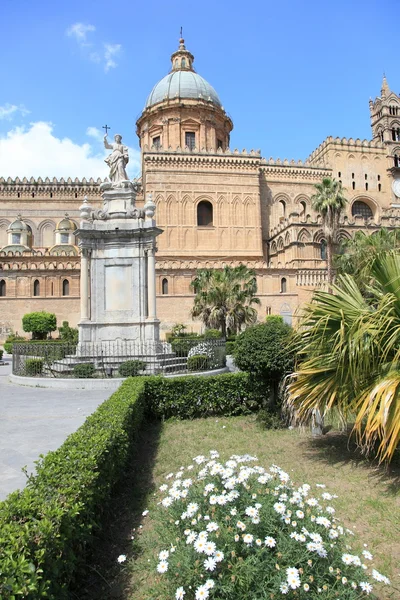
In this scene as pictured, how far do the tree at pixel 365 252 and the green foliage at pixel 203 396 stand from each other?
2.88m

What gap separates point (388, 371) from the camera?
17.6 feet

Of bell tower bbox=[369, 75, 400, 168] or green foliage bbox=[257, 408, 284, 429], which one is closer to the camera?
green foliage bbox=[257, 408, 284, 429]

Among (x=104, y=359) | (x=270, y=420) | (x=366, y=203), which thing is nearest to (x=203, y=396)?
(x=270, y=420)

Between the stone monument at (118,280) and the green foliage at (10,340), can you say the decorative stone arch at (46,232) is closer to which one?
the green foliage at (10,340)

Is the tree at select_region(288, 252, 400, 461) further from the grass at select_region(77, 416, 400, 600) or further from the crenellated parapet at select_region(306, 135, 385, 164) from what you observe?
the crenellated parapet at select_region(306, 135, 385, 164)

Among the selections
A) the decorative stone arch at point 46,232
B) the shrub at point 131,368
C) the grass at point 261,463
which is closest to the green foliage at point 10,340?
the decorative stone arch at point 46,232

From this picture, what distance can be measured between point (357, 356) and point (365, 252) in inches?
302

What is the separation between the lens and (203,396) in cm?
899

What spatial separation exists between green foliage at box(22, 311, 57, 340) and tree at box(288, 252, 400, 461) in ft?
90.4

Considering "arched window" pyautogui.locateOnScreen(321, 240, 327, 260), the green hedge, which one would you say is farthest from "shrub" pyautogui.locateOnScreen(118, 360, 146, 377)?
"arched window" pyautogui.locateOnScreen(321, 240, 327, 260)

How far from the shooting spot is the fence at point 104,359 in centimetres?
1259

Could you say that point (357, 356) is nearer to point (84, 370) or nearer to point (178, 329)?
point (84, 370)

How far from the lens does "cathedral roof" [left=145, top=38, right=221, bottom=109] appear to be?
4791 cm

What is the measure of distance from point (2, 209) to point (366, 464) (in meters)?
46.9
